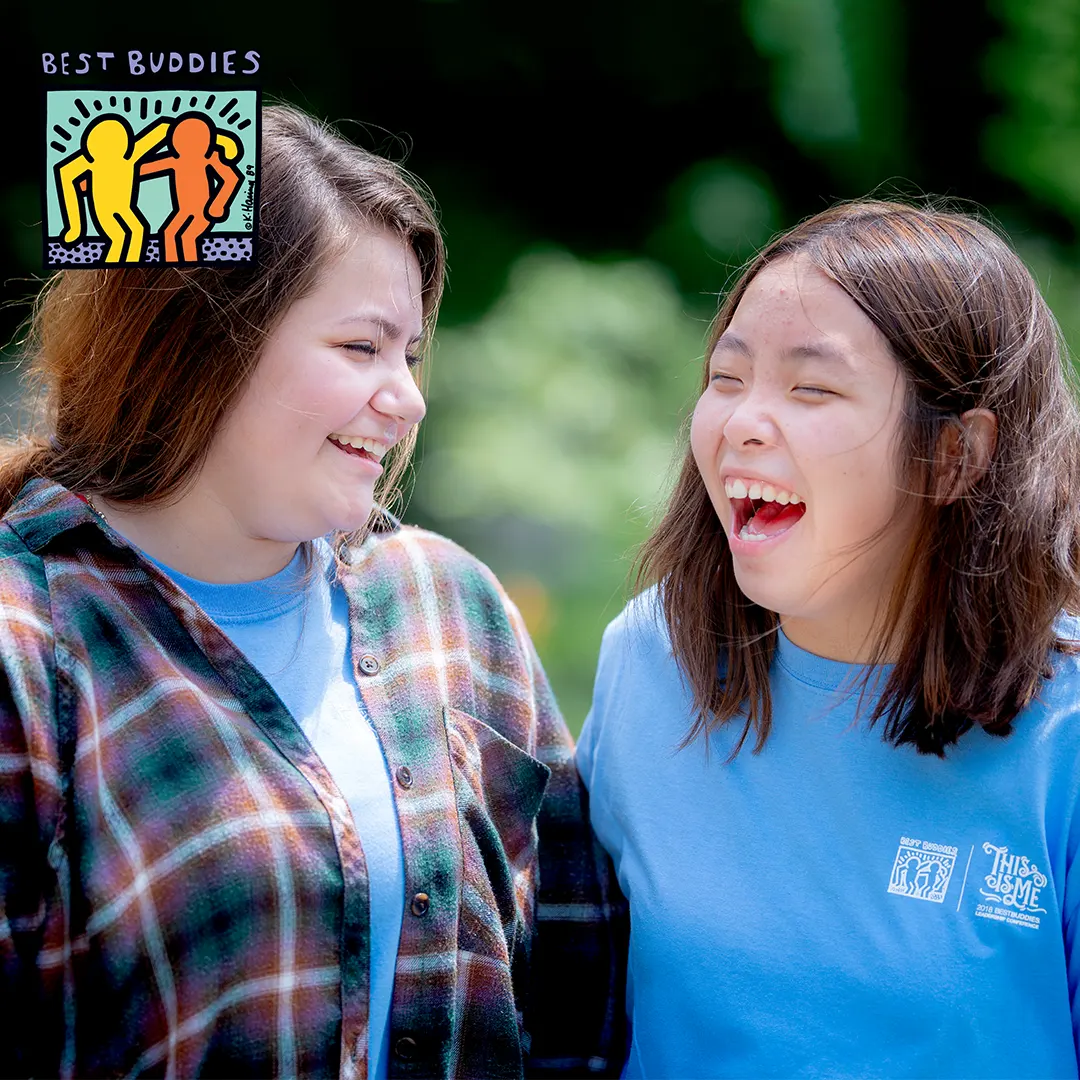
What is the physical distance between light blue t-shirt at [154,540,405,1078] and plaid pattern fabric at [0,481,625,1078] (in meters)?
0.02

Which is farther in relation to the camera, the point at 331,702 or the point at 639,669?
the point at 639,669

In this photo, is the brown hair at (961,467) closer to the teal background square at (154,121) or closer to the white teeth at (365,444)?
the white teeth at (365,444)

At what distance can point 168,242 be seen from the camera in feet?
4.74

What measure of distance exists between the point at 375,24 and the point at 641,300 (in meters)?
1.30

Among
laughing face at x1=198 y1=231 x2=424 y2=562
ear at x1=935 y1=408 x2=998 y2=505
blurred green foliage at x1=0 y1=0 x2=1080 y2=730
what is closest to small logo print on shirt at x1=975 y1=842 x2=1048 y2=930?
ear at x1=935 y1=408 x2=998 y2=505

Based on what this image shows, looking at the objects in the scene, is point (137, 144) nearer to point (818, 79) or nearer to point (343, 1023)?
point (343, 1023)

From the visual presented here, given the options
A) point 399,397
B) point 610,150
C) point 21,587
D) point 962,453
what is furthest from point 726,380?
point 610,150

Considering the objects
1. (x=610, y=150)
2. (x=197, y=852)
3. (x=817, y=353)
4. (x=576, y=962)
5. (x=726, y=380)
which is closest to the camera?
(x=197, y=852)

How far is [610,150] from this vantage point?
4.37 m

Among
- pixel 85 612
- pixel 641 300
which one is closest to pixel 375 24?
pixel 641 300

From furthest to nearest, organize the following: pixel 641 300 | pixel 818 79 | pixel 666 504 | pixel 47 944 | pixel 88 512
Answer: pixel 818 79 → pixel 641 300 → pixel 666 504 → pixel 88 512 → pixel 47 944

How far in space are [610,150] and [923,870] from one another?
3.41 meters

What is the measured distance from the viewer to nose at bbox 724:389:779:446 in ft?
4.69

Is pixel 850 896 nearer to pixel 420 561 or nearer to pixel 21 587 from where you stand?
pixel 420 561
